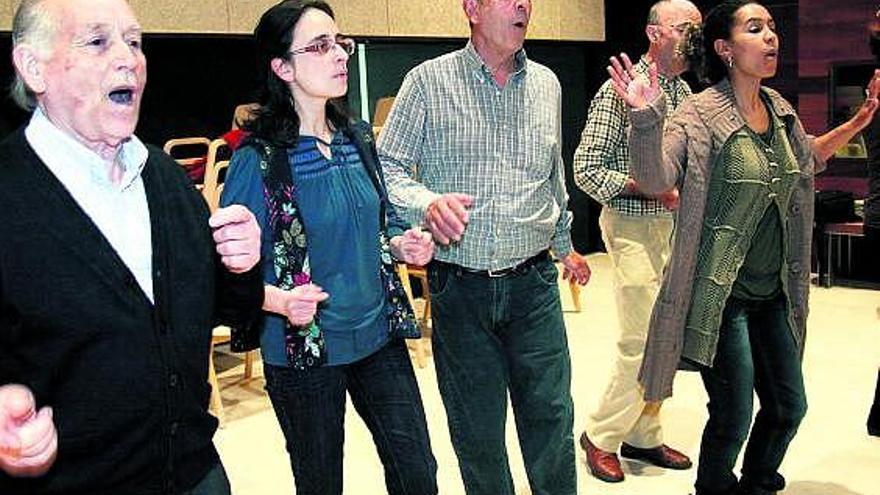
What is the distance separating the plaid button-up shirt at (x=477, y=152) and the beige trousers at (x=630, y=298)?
71 centimetres

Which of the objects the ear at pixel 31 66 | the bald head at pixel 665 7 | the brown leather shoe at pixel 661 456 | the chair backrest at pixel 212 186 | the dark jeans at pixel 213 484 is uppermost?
the bald head at pixel 665 7

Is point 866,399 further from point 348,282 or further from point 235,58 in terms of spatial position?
point 235,58

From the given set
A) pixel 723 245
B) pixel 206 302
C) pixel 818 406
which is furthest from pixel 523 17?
pixel 818 406

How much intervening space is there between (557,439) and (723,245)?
637 millimetres

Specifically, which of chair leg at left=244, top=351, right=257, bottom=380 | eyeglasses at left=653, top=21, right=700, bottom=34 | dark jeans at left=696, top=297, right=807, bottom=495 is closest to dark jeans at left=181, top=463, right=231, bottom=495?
dark jeans at left=696, top=297, right=807, bottom=495

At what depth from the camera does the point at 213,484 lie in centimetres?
156

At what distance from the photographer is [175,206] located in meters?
1.51

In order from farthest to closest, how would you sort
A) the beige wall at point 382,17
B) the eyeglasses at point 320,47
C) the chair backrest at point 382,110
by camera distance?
1. the chair backrest at point 382,110
2. the beige wall at point 382,17
3. the eyeglasses at point 320,47

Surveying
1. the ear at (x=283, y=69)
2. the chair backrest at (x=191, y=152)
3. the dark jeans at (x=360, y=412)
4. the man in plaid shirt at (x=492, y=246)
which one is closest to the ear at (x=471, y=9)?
the man in plaid shirt at (x=492, y=246)

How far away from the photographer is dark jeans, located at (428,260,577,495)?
2359 mm

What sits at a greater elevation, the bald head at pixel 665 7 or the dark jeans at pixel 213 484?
the bald head at pixel 665 7

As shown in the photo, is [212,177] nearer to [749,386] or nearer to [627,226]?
[627,226]

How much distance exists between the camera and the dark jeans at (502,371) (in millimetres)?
2359

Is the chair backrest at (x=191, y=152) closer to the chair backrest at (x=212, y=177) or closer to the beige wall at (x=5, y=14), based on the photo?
the chair backrest at (x=212, y=177)
